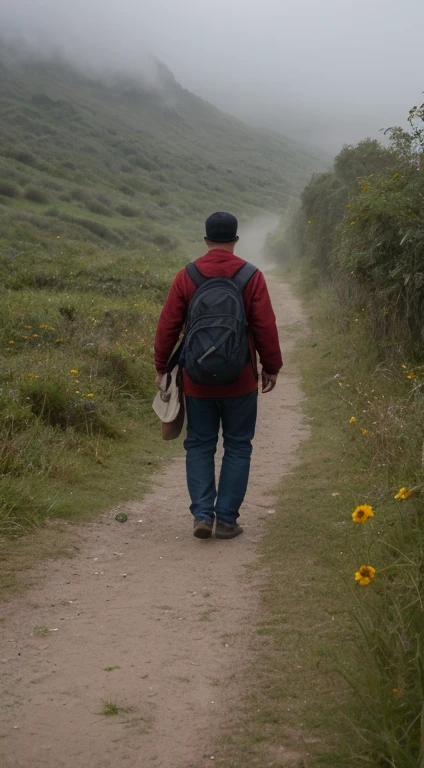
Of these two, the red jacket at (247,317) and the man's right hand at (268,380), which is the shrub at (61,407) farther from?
the man's right hand at (268,380)

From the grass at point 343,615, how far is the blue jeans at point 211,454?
39cm

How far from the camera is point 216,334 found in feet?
16.7

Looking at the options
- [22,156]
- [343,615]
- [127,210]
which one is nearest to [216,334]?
[343,615]

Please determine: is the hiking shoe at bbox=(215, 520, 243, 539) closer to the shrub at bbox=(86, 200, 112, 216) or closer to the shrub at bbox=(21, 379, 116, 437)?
the shrub at bbox=(21, 379, 116, 437)

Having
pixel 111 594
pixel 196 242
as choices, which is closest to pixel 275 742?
pixel 111 594

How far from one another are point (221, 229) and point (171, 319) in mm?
624

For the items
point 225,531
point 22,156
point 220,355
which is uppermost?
point 220,355

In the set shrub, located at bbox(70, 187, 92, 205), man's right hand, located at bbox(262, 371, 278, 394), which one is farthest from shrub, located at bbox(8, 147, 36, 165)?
man's right hand, located at bbox(262, 371, 278, 394)

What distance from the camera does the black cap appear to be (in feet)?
17.6

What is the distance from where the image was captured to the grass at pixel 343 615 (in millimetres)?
3014

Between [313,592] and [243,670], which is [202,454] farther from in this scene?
[243,670]

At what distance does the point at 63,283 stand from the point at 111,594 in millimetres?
10842

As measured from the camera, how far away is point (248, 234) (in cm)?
4341

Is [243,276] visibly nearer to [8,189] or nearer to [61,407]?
[61,407]
